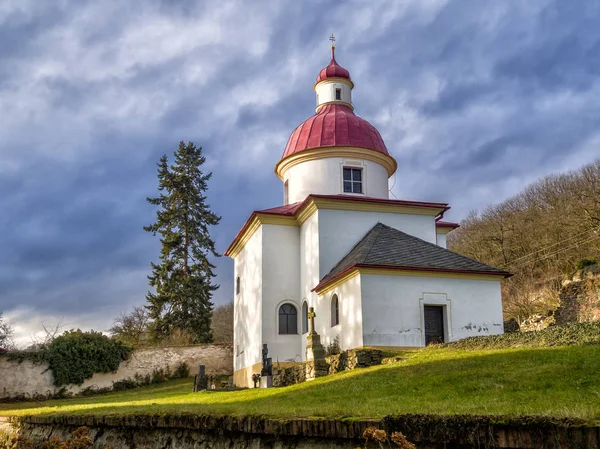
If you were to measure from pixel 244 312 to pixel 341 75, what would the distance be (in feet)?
39.4

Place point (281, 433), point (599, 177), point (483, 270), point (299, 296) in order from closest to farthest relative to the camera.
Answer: point (281, 433) < point (483, 270) < point (299, 296) < point (599, 177)

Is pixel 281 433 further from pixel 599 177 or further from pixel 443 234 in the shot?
pixel 599 177

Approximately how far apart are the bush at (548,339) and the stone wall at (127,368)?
1917cm

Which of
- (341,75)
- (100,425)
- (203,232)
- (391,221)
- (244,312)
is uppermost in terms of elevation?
(341,75)

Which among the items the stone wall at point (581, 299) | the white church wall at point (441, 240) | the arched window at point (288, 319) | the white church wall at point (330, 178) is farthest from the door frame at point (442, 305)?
the stone wall at point (581, 299)

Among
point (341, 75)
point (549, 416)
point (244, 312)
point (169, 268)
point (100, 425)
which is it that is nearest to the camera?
point (549, 416)

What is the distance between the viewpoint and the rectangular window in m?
25.8

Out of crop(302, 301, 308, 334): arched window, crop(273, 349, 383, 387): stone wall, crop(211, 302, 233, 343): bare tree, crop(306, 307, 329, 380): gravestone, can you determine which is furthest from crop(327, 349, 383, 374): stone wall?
crop(211, 302, 233, 343): bare tree

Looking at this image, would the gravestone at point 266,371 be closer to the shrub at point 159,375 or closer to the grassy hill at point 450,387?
the grassy hill at point 450,387

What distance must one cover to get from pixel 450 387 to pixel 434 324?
972 cm

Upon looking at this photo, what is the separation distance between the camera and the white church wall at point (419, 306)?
18.8 metres

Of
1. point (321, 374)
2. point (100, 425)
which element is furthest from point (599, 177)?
point (100, 425)

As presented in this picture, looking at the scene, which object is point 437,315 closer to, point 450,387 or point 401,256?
point 401,256

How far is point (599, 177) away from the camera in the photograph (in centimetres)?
3597
